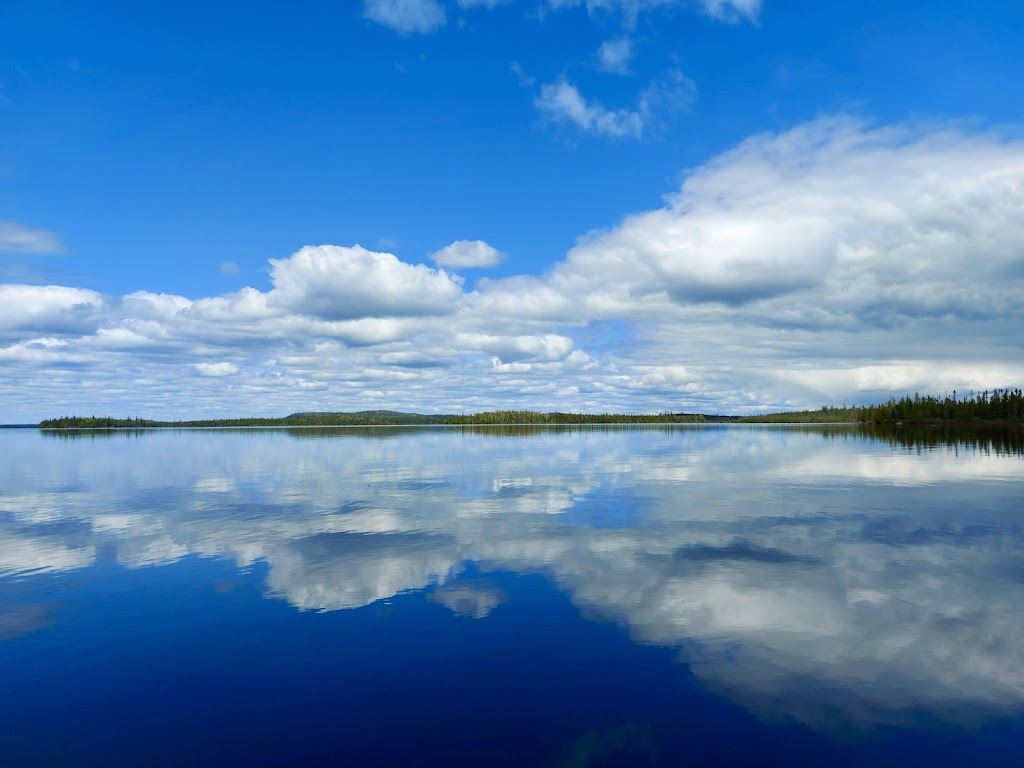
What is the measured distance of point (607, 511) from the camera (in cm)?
3341

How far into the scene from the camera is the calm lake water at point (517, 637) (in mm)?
10742

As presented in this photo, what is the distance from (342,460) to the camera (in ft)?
243

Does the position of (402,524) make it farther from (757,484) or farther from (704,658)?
(757,484)

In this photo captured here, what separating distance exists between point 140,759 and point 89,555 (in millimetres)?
17919

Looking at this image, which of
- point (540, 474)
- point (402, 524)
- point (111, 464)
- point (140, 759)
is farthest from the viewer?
point (111, 464)

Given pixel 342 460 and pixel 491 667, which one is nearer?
pixel 491 667

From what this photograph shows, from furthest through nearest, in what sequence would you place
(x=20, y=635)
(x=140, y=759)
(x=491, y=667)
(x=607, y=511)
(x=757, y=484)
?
(x=757, y=484), (x=607, y=511), (x=20, y=635), (x=491, y=667), (x=140, y=759)

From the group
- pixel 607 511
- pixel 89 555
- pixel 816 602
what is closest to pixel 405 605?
pixel 816 602

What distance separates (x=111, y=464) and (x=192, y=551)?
59.8 meters

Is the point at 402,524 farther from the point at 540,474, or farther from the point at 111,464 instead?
the point at 111,464

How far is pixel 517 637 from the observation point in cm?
1531

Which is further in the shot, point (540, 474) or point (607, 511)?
point (540, 474)

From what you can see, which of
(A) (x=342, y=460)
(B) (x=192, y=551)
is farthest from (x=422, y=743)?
(A) (x=342, y=460)

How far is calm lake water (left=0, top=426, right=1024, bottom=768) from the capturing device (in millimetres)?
10742
